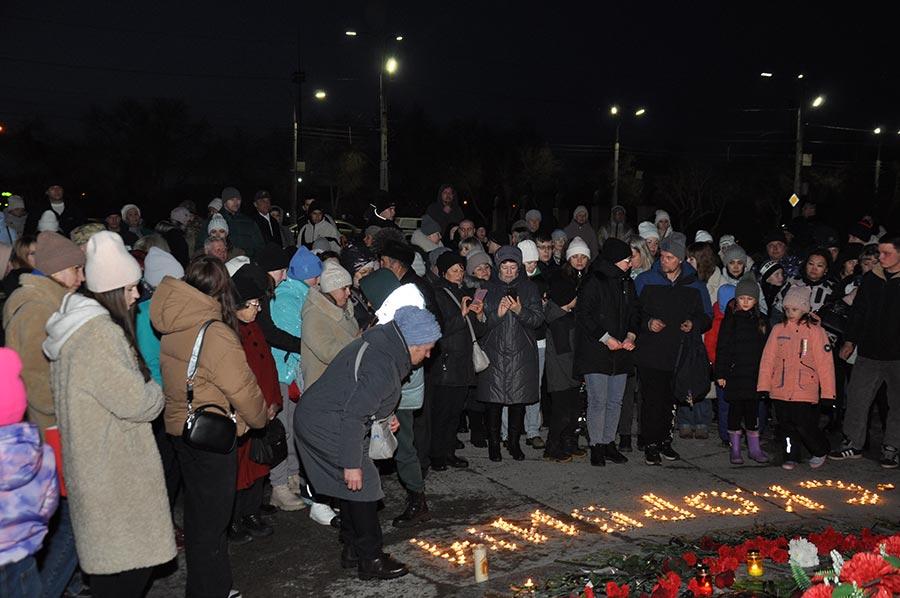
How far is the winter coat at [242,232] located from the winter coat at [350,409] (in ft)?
22.4

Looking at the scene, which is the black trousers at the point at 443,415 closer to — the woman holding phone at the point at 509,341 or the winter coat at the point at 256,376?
the woman holding phone at the point at 509,341

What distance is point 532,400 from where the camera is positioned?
8.62 m

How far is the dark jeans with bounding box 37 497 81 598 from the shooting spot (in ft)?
15.5

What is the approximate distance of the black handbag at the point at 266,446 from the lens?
5.84 metres

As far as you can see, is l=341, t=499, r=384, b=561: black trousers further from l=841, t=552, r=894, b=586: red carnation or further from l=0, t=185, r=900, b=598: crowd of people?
l=841, t=552, r=894, b=586: red carnation

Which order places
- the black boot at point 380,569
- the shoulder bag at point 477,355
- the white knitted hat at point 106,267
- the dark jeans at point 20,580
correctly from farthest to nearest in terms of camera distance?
the shoulder bag at point 477,355
the black boot at point 380,569
the white knitted hat at point 106,267
the dark jeans at point 20,580

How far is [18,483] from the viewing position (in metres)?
3.49

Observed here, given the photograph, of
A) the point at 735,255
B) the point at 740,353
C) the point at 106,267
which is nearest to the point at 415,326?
the point at 106,267

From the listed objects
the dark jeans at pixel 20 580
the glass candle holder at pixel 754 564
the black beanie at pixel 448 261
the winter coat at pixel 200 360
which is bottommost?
the glass candle holder at pixel 754 564

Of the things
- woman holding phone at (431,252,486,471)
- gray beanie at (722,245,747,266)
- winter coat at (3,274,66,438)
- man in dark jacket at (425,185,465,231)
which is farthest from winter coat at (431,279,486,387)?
man in dark jacket at (425,185,465,231)

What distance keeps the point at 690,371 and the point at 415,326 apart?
14.2ft

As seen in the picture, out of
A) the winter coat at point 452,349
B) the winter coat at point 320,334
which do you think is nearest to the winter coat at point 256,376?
the winter coat at point 320,334

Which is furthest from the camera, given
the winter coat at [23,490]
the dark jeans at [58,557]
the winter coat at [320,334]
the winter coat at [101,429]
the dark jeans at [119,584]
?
the winter coat at [320,334]

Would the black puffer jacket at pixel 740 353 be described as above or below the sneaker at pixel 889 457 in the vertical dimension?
above
